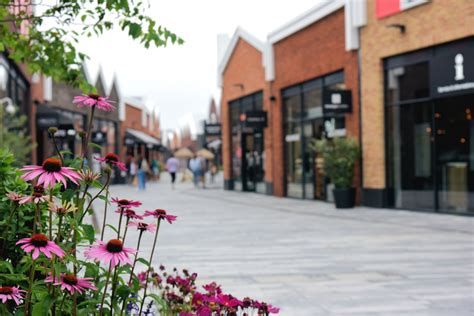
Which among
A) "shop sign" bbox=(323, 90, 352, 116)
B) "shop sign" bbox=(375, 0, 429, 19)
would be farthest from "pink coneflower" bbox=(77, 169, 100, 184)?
"shop sign" bbox=(323, 90, 352, 116)

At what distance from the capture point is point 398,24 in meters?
15.4

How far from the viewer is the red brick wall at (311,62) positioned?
58.1ft

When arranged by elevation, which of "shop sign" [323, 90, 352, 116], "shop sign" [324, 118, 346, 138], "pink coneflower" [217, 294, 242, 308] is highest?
"shop sign" [323, 90, 352, 116]

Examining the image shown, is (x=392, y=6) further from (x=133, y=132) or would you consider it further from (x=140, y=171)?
→ (x=133, y=132)

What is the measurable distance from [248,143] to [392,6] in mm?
12558

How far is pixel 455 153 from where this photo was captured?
46.1 ft

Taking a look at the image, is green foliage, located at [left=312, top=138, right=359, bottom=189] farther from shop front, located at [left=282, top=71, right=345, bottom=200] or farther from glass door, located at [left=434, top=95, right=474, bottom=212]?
glass door, located at [left=434, top=95, right=474, bottom=212]

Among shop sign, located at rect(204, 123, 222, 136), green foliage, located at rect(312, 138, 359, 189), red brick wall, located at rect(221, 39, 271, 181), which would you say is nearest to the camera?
green foliage, located at rect(312, 138, 359, 189)

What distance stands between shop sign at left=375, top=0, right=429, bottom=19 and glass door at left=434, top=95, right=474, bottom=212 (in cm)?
243

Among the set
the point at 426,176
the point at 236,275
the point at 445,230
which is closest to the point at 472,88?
the point at 426,176

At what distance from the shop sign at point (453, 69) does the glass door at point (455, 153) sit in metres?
0.25

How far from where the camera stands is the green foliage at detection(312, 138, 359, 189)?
54.7ft

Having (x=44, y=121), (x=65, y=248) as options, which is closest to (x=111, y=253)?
(x=65, y=248)

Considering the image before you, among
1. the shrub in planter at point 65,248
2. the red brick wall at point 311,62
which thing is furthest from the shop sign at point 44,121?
the shrub in planter at point 65,248
